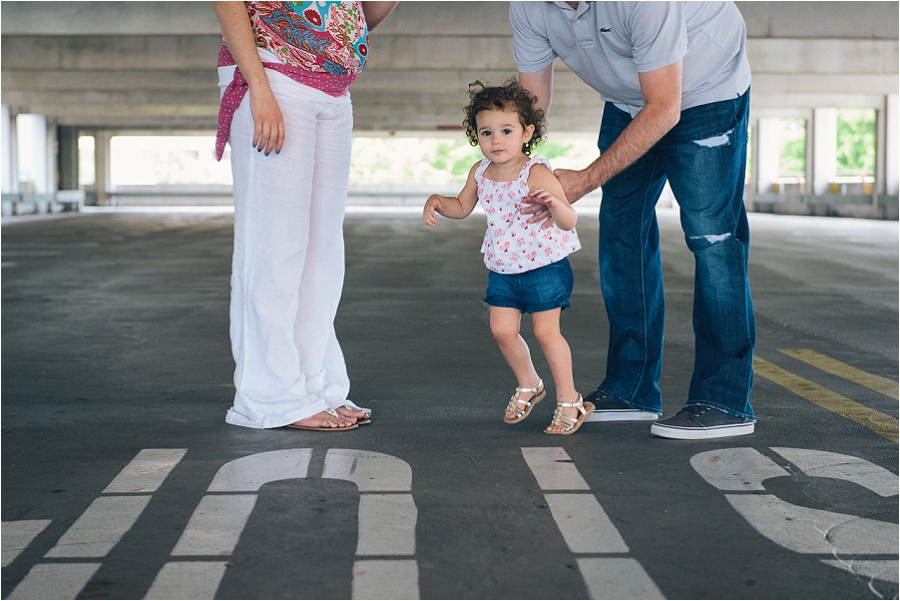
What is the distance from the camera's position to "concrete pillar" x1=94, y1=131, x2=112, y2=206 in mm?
54812

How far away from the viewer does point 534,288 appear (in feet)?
13.2

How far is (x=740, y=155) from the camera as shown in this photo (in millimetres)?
4078

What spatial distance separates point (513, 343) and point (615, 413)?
0.56 m

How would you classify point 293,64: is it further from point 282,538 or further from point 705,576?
point 705,576

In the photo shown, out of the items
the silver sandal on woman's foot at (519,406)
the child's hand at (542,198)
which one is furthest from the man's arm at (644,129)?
the silver sandal on woman's foot at (519,406)

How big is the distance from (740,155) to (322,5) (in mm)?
1671

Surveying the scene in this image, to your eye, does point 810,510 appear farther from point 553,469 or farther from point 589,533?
point 553,469

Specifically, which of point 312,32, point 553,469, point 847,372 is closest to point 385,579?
point 553,469

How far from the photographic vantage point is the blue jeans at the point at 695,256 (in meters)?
4.03

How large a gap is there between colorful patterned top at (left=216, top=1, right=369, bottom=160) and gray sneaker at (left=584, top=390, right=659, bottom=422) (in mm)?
1637

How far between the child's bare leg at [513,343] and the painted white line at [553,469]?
47 centimetres

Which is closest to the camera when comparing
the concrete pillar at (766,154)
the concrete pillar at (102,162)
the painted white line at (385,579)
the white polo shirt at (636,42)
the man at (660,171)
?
the painted white line at (385,579)

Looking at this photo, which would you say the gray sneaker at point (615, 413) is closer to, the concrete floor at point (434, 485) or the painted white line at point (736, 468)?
the concrete floor at point (434, 485)

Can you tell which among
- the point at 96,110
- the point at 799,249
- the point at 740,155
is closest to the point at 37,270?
the point at 740,155
